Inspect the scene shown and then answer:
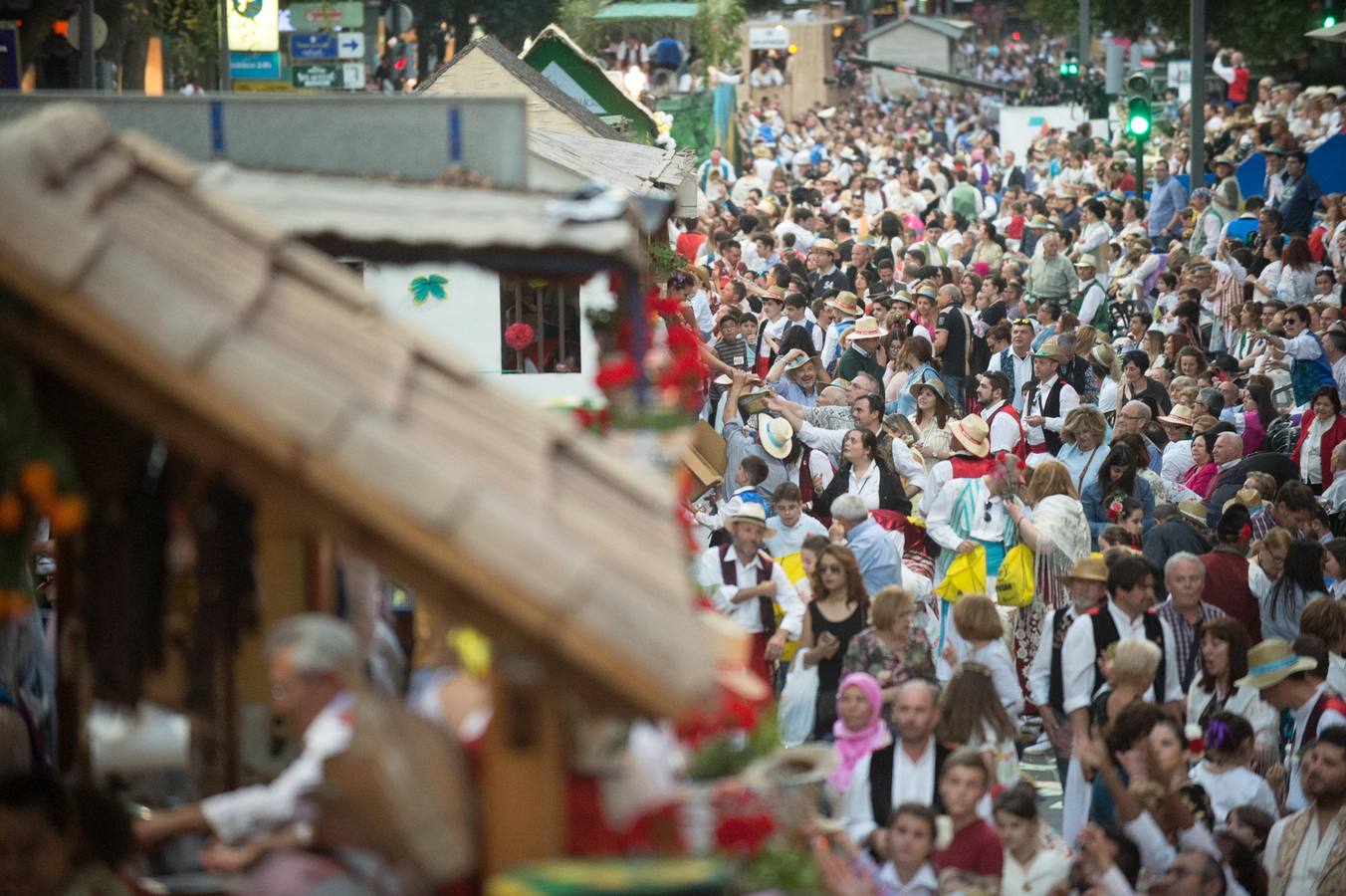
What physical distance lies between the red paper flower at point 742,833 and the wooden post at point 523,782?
62 centimetres

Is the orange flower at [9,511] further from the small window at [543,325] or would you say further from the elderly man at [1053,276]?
the elderly man at [1053,276]

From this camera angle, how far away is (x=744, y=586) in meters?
11.0

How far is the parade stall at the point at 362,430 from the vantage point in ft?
14.1

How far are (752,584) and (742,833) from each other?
5892 millimetres

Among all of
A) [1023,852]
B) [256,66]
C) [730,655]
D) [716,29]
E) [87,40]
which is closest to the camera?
[730,655]

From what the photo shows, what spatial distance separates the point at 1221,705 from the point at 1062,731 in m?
0.75

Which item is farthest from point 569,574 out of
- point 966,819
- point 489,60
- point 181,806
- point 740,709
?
point 489,60

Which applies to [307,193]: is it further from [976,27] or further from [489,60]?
[976,27]

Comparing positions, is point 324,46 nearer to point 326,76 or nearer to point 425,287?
point 326,76

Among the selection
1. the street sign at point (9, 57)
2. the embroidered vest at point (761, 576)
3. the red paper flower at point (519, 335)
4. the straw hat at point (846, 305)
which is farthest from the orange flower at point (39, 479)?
the straw hat at point (846, 305)

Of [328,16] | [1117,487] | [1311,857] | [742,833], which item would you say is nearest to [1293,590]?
[1117,487]

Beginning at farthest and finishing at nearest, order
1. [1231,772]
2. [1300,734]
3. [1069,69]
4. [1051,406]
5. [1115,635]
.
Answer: [1069,69], [1051,406], [1115,635], [1300,734], [1231,772]

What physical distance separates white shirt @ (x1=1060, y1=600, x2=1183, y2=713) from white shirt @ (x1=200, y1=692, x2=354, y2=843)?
17.6 feet

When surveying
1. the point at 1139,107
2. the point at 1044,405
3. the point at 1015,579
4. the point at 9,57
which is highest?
the point at 9,57
